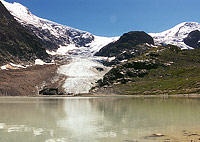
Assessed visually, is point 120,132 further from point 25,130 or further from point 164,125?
point 25,130

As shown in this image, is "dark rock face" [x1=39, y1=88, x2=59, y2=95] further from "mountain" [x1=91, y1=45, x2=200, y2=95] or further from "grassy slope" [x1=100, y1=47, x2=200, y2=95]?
"grassy slope" [x1=100, y1=47, x2=200, y2=95]

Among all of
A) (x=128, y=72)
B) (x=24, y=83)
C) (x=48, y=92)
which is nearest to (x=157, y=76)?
(x=128, y=72)

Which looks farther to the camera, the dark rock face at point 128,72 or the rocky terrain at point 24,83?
the dark rock face at point 128,72

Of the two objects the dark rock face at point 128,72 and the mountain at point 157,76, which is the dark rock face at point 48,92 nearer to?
the mountain at point 157,76

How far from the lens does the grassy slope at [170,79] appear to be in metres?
116

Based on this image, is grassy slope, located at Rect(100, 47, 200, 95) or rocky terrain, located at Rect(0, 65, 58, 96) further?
rocky terrain, located at Rect(0, 65, 58, 96)

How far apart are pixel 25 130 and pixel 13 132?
4.73 feet

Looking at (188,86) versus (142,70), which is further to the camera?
(142,70)

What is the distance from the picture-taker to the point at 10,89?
143000 millimetres

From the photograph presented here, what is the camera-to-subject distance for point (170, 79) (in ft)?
449

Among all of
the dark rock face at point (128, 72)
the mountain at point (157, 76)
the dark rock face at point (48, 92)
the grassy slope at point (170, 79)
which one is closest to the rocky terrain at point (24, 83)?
the dark rock face at point (48, 92)

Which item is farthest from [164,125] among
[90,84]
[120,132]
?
[90,84]

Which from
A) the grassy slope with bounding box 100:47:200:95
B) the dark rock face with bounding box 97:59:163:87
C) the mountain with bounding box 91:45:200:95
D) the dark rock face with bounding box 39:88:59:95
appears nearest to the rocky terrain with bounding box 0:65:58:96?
the dark rock face with bounding box 39:88:59:95

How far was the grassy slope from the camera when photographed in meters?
116
